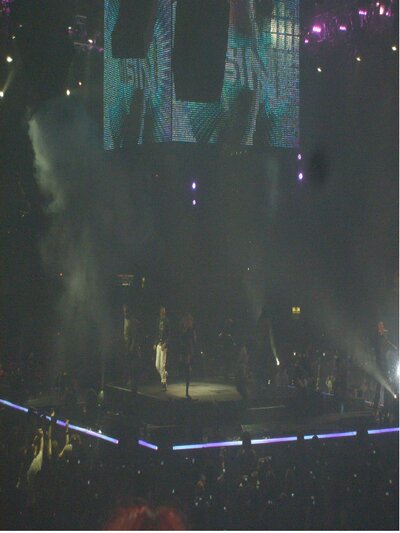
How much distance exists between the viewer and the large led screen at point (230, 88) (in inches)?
387

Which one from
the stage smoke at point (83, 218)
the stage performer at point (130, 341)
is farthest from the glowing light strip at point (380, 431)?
the stage smoke at point (83, 218)

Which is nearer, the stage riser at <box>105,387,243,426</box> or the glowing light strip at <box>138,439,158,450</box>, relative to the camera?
the glowing light strip at <box>138,439,158,450</box>

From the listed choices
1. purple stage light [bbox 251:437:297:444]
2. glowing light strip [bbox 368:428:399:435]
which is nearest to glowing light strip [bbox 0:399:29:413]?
purple stage light [bbox 251:437:297:444]

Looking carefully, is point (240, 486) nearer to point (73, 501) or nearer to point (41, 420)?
point (73, 501)

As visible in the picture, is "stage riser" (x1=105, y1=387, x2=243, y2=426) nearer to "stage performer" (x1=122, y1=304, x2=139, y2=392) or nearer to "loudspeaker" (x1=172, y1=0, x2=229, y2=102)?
"stage performer" (x1=122, y1=304, x2=139, y2=392)

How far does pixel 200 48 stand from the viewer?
9.71 m

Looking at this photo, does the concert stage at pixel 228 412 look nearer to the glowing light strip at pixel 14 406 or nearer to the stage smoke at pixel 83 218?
the glowing light strip at pixel 14 406

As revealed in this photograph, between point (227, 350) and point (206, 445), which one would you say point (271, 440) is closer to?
point (206, 445)

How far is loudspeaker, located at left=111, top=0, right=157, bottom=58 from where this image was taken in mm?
9859

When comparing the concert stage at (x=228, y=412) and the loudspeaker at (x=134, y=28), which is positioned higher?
the loudspeaker at (x=134, y=28)

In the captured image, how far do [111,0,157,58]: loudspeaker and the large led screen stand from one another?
0.22ft

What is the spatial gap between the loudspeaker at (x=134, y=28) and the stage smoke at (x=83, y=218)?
17.6ft

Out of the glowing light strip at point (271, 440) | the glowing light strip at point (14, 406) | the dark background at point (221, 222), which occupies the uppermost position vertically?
the dark background at point (221, 222)

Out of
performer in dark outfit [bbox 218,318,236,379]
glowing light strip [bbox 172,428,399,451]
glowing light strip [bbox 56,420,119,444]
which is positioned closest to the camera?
glowing light strip [bbox 172,428,399,451]
